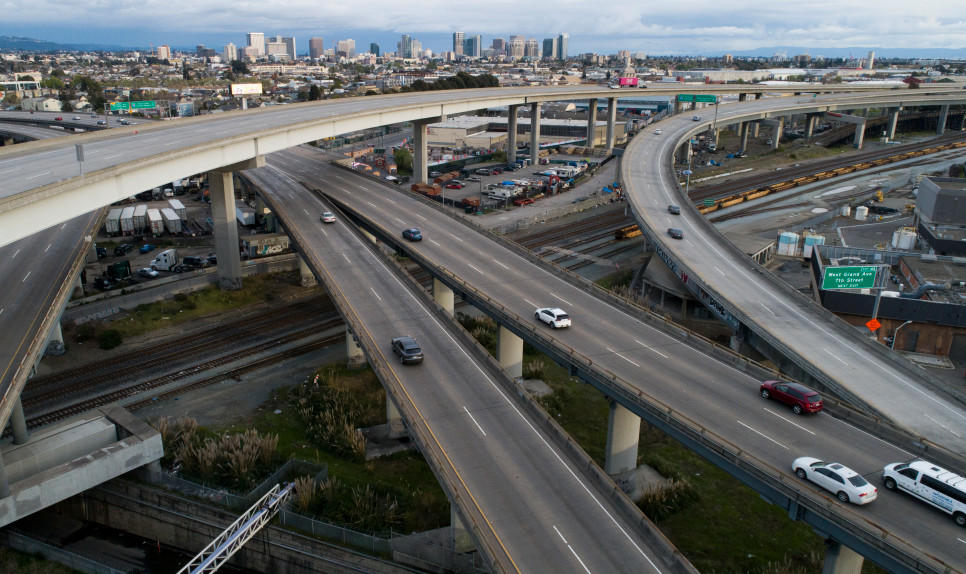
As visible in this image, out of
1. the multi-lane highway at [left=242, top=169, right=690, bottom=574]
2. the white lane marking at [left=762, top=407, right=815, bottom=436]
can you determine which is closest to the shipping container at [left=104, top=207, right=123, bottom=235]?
the multi-lane highway at [left=242, top=169, right=690, bottom=574]

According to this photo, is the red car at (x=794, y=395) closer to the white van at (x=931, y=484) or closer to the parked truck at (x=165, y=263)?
the white van at (x=931, y=484)

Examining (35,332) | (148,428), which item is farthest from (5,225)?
(148,428)

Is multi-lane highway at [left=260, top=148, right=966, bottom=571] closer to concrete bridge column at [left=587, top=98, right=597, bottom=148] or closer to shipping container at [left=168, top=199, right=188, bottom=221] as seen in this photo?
shipping container at [left=168, top=199, right=188, bottom=221]

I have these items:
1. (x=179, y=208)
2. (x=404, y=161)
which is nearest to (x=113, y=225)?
(x=179, y=208)

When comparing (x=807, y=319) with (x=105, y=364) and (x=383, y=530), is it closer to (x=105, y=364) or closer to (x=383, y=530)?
(x=383, y=530)

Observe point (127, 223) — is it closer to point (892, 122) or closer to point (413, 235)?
point (413, 235)

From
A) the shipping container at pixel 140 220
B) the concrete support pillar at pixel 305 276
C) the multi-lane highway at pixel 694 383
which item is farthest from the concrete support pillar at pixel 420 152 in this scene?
the multi-lane highway at pixel 694 383
